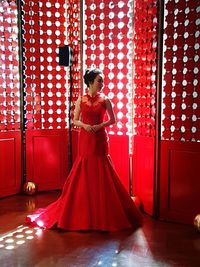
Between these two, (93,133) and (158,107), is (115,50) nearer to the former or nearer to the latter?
(158,107)

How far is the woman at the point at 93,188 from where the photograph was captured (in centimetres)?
354

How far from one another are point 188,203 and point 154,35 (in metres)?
1.83

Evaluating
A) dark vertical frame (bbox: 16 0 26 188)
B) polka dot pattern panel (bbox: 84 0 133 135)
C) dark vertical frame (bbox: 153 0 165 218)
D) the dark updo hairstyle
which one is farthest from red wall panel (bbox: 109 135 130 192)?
dark vertical frame (bbox: 16 0 26 188)

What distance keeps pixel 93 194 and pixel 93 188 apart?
6cm

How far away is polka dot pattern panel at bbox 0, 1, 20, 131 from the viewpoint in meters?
4.61

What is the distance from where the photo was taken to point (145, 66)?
3.94 meters

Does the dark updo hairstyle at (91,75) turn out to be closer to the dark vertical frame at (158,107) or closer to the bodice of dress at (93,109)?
the bodice of dress at (93,109)

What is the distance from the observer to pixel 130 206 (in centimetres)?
373

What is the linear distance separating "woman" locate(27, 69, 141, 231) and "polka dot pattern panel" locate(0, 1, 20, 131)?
141 cm

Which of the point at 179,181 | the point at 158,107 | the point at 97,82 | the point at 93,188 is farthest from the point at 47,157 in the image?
the point at 179,181

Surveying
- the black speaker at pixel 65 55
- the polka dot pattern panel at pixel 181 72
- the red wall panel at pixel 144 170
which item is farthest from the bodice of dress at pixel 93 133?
the black speaker at pixel 65 55

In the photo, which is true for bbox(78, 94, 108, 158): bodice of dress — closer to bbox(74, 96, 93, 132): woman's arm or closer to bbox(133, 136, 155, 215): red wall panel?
bbox(74, 96, 93, 132): woman's arm

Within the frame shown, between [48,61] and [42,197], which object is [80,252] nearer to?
[42,197]

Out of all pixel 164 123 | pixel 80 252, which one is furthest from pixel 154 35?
pixel 80 252
